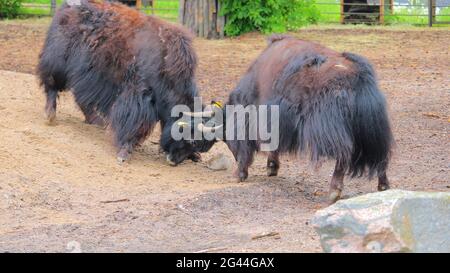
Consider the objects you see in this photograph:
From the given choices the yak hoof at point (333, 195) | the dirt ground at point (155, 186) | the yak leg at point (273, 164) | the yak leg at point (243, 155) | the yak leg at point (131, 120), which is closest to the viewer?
the dirt ground at point (155, 186)

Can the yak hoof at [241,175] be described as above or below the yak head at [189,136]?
below

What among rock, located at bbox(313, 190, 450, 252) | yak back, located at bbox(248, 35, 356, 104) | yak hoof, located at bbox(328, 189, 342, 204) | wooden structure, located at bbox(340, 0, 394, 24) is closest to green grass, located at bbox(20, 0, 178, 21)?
wooden structure, located at bbox(340, 0, 394, 24)

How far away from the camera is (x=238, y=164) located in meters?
9.38

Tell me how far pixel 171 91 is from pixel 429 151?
3023mm

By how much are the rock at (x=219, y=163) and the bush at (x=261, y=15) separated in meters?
8.59

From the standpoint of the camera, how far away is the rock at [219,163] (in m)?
10.1

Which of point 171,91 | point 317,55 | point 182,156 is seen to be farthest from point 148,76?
point 317,55

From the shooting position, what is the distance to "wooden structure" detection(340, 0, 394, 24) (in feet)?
72.3

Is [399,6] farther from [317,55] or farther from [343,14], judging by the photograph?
[317,55]

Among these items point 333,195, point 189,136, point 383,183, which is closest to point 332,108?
point 333,195

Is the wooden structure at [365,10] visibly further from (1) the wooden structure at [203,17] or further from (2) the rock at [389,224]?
(2) the rock at [389,224]

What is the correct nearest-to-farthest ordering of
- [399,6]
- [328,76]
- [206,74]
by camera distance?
[328,76] → [206,74] → [399,6]

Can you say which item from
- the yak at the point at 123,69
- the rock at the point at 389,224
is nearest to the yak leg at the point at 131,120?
the yak at the point at 123,69
